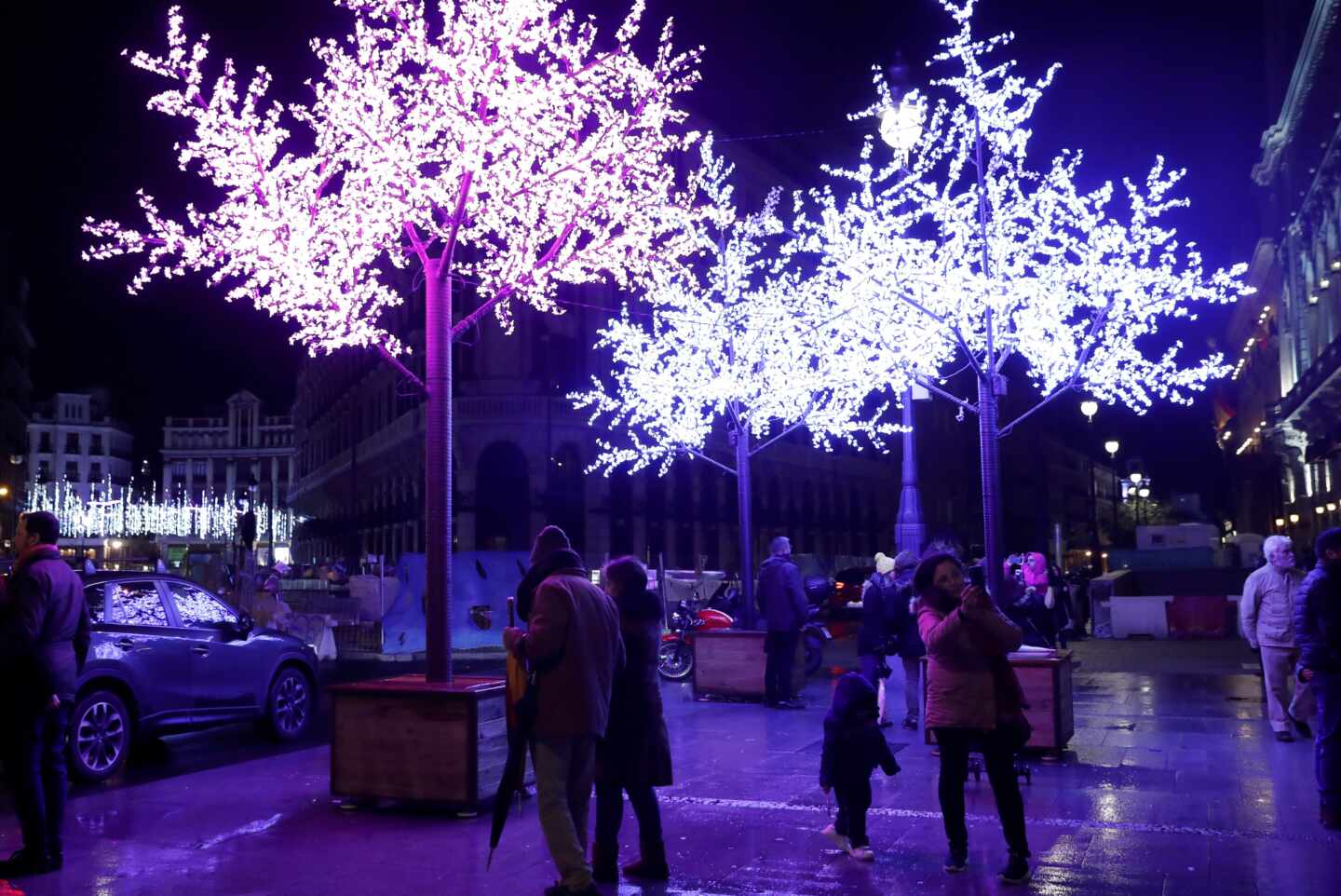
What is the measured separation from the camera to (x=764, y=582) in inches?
530

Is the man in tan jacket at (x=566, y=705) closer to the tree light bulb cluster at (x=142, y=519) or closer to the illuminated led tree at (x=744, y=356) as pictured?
the illuminated led tree at (x=744, y=356)

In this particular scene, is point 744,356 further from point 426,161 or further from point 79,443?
point 79,443

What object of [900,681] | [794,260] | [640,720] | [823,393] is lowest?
[900,681]

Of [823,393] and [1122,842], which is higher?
[823,393]

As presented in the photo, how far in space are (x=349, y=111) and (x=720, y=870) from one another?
5.88 m

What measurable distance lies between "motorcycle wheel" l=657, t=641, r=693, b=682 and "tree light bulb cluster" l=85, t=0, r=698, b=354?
8963mm

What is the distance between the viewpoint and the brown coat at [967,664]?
20.4 feet

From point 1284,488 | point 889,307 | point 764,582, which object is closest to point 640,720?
point 764,582

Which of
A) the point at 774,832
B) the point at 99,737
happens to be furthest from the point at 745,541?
the point at 774,832

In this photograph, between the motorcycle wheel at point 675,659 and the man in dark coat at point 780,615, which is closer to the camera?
the man in dark coat at point 780,615

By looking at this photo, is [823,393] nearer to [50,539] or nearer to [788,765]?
[788,765]

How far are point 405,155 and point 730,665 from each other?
27.1 feet

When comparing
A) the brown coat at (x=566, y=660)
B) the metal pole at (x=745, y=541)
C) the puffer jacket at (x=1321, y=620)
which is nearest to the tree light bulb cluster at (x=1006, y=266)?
the metal pole at (x=745, y=541)

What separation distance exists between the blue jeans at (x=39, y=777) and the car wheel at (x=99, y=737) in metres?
3.20
